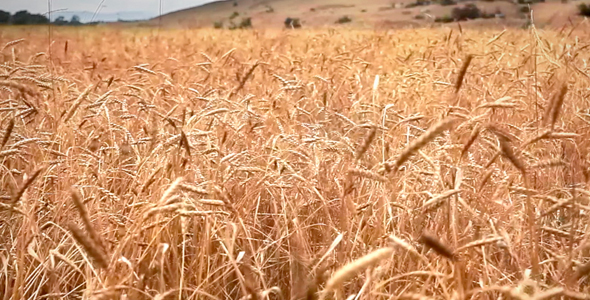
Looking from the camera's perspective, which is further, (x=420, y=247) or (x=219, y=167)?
(x=219, y=167)

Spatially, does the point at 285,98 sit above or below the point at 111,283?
above

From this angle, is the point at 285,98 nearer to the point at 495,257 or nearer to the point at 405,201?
the point at 405,201

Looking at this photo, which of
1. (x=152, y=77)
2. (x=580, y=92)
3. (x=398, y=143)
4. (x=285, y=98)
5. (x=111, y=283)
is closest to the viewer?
(x=111, y=283)

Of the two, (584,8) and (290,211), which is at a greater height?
(584,8)

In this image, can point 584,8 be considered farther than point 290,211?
Yes

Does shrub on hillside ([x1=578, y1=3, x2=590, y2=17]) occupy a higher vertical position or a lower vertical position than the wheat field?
higher

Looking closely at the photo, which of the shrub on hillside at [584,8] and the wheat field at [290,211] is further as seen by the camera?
the shrub on hillside at [584,8]

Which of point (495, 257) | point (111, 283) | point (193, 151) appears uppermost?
point (193, 151)

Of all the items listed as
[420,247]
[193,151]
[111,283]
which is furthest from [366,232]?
[111,283]

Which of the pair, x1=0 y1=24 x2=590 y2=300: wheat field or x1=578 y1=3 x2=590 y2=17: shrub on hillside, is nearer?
x1=0 y1=24 x2=590 y2=300: wheat field

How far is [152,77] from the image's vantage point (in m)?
4.22

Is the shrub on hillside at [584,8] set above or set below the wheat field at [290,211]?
above

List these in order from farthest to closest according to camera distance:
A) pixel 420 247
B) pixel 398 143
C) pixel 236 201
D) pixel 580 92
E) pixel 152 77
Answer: pixel 152 77 < pixel 580 92 < pixel 398 143 < pixel 236 201 < pixel 420 247

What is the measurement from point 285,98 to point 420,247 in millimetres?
1611
